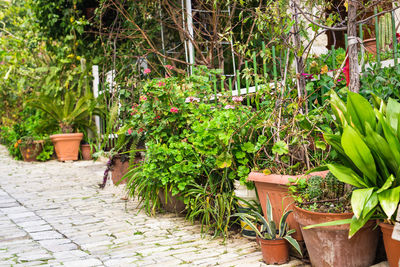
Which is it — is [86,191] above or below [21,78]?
below

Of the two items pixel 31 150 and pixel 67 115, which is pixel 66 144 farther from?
pixel 31 150

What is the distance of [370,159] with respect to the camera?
2.60 metres

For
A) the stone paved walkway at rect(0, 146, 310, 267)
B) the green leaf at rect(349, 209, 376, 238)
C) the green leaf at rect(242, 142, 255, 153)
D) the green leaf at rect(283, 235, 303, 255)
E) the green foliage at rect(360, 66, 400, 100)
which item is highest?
the green foliage at rect(360, 66, 400, 100)

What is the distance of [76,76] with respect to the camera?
29.5ft

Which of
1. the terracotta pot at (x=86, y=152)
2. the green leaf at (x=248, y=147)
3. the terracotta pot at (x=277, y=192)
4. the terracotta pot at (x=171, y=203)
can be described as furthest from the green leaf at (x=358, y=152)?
the terracotta pot at (x=86, y=152)

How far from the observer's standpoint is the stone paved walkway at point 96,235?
3.22 m

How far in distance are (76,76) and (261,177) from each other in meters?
6.56

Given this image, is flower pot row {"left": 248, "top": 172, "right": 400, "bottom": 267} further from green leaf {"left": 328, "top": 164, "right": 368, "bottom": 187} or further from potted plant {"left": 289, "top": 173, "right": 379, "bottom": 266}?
green leaf {"left": 328, "top": 164, "right": 368, "bottom": 187}

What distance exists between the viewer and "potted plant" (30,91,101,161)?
8.45 metres

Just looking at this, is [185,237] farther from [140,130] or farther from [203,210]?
[140,130]

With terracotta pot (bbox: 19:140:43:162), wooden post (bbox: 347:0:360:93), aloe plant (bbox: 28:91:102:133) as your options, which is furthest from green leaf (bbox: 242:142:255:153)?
terracotta pot (bbox: 19:140:43:162)

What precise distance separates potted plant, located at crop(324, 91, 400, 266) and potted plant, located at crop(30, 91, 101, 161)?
6308 millimetres

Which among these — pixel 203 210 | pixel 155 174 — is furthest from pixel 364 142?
pixel 155 174

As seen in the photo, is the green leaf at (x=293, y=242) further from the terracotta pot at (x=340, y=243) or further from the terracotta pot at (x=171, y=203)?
the terracotta pot at (x=171, y=203)
